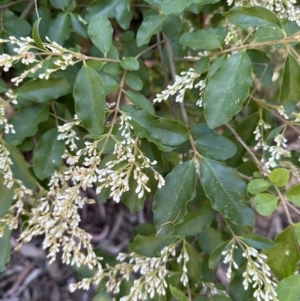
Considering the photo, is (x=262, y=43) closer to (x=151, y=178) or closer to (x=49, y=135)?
(x=151, y=178)

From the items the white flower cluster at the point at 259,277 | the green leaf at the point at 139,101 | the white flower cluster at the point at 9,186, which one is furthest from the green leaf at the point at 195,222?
the white flower cluster at the point at 9,186

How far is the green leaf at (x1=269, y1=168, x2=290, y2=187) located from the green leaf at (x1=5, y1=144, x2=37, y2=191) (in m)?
0.70

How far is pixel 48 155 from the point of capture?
1.19m

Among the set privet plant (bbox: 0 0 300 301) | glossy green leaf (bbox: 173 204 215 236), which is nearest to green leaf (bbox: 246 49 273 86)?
privet plant (bbox: 0 0 300 301)

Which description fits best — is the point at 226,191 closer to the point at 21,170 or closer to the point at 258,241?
the point at 258,241

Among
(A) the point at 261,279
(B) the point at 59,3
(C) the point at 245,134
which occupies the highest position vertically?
(B) the point at 59,3

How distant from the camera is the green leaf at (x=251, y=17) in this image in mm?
968

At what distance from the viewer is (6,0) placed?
122 cm

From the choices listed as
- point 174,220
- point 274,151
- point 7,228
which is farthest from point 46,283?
point 274,151

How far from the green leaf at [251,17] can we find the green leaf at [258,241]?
540 mm

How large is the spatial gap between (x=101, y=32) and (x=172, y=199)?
0.48 m

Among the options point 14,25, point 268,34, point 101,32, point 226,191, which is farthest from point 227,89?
point 14,25

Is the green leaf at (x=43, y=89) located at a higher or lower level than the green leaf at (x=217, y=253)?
higher

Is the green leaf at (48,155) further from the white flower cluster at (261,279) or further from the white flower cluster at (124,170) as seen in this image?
the white flower cluster at (261,279)
